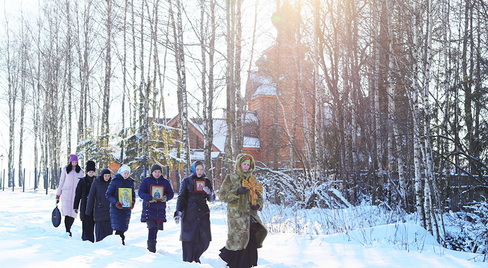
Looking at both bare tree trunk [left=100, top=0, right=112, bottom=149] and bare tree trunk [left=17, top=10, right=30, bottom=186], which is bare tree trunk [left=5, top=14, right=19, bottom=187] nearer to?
bare tree trunk [left=17, top=10, right=30, bottom=186]

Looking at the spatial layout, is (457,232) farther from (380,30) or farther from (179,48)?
(179,48)

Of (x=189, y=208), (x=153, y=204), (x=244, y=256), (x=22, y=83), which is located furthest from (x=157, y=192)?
(x=22, y=83)

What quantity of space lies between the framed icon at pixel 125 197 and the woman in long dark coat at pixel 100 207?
2.10 feet

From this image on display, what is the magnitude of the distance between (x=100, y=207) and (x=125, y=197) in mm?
749

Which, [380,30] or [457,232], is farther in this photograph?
[380,30]

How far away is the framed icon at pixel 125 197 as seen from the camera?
27.6 feet

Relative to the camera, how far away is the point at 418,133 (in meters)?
9.65

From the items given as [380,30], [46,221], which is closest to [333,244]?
[46,221]

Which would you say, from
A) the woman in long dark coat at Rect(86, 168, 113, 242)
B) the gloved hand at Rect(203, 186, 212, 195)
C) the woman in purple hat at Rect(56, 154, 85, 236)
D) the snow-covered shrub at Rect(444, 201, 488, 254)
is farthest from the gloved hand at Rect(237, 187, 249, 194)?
the woman in purple hat at Rect(56, 154, 85, 236)

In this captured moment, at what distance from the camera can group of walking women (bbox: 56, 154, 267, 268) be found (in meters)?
6.46

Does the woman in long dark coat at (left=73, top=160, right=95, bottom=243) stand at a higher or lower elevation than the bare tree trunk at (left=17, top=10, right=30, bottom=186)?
lower

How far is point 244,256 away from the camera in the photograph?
6461 mm

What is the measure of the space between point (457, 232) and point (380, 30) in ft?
27.2

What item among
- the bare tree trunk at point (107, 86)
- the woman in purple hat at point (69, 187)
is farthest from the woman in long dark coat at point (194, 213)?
the bare tree trunk at point (107, 86)
